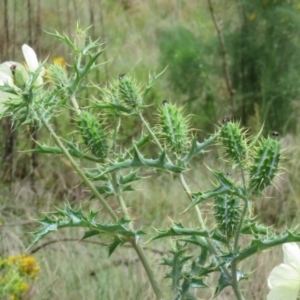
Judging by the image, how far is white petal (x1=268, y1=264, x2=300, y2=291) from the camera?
126cm

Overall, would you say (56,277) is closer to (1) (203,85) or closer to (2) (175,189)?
(2) (175,189)

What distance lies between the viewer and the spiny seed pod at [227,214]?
138 cm

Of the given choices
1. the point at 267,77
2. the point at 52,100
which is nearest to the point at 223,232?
the point at 52,100

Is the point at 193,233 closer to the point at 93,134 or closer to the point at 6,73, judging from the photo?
the point at 93,134

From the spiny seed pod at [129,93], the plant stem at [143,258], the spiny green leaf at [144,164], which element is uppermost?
the spiny seed pod at [129,93]

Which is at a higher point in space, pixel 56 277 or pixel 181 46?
pixel 181 46

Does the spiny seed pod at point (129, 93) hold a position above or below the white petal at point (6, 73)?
below

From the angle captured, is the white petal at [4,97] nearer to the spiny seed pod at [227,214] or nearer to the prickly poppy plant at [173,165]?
the prickly poppy plant at [173,165]

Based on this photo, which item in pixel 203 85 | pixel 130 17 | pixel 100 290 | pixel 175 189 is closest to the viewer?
pixel 100 290

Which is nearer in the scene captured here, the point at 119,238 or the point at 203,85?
the point at 119,238

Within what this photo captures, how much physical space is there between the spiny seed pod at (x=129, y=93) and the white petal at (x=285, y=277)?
47 centimetres

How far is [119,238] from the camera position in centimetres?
155

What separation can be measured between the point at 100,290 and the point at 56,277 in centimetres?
29

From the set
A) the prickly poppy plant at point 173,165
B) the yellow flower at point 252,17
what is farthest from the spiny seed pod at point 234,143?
the yellow flower at point 252,17
